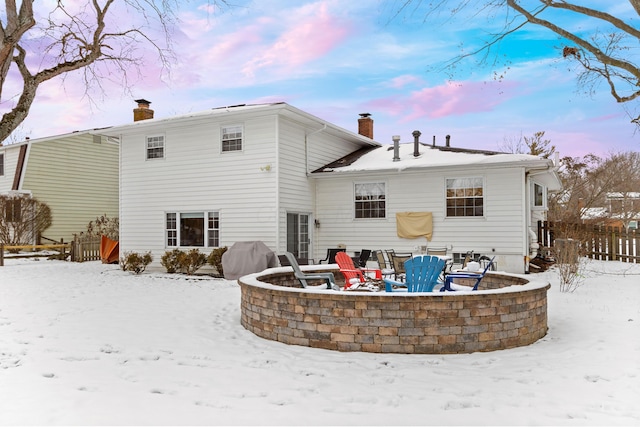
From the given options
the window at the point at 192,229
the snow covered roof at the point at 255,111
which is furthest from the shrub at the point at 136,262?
the snow covered roof at the point at 255,111

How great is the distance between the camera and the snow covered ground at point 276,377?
377 cm

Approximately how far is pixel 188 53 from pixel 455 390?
9120 millimetres

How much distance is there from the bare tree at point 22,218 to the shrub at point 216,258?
11.4 meters

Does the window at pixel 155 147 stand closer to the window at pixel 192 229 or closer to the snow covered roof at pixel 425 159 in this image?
the window at pixel 192 229

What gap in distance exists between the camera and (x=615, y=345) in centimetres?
587

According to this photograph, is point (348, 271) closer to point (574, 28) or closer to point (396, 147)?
point (574, 28)

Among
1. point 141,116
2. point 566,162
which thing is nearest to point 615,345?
point 141,116

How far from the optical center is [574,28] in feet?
32.8

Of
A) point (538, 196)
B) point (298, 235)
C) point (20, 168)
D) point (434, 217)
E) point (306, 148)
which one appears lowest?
point (298, 235)

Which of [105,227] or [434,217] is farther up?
[434,217]

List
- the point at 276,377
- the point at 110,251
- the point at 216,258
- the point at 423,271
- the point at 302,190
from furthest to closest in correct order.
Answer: the point at 110,251 → the point at 302,190 → the point at 216,258 → the point at 423,271 → the point at 276,377

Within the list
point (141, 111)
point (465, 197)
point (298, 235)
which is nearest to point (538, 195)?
point (465, 197)

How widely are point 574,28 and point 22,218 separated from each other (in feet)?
70.1

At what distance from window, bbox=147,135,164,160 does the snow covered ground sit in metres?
8.80
